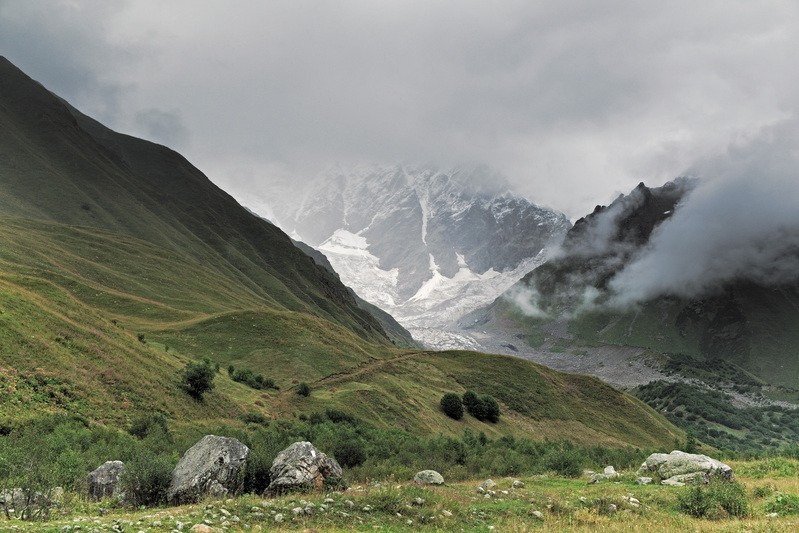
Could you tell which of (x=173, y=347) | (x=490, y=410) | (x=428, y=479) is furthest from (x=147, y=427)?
(x=490, y=410)

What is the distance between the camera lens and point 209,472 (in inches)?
773

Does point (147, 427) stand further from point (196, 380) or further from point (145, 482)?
point (145, 482)

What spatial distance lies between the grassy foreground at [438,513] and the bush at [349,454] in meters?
10.5

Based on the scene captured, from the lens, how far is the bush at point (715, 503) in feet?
60.3

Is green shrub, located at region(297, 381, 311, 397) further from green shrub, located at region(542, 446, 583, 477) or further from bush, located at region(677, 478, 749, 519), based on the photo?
bush, located at region(677, 478, 749, 519)

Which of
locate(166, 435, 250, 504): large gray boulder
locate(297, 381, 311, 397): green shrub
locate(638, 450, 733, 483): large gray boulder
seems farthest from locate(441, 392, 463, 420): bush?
locate(166, 435, 250, 504): large gray boulder

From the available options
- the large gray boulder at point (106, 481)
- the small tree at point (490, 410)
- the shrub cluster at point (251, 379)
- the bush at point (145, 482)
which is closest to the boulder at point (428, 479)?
the bush at point (145, 482)

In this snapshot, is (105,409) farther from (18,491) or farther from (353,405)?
(353,405)

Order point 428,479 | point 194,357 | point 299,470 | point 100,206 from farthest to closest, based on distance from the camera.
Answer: point 100,206 → point 194,357 → point 428,479 → point 299,470

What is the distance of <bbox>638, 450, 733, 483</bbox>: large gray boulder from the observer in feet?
81.0

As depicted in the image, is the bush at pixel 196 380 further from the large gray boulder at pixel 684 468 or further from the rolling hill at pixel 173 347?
the large gray boulder at pixel 684 468

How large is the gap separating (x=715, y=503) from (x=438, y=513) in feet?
34.7

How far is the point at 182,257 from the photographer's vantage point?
466 ft

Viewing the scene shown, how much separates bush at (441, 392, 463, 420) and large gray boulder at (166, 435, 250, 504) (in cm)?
5053
